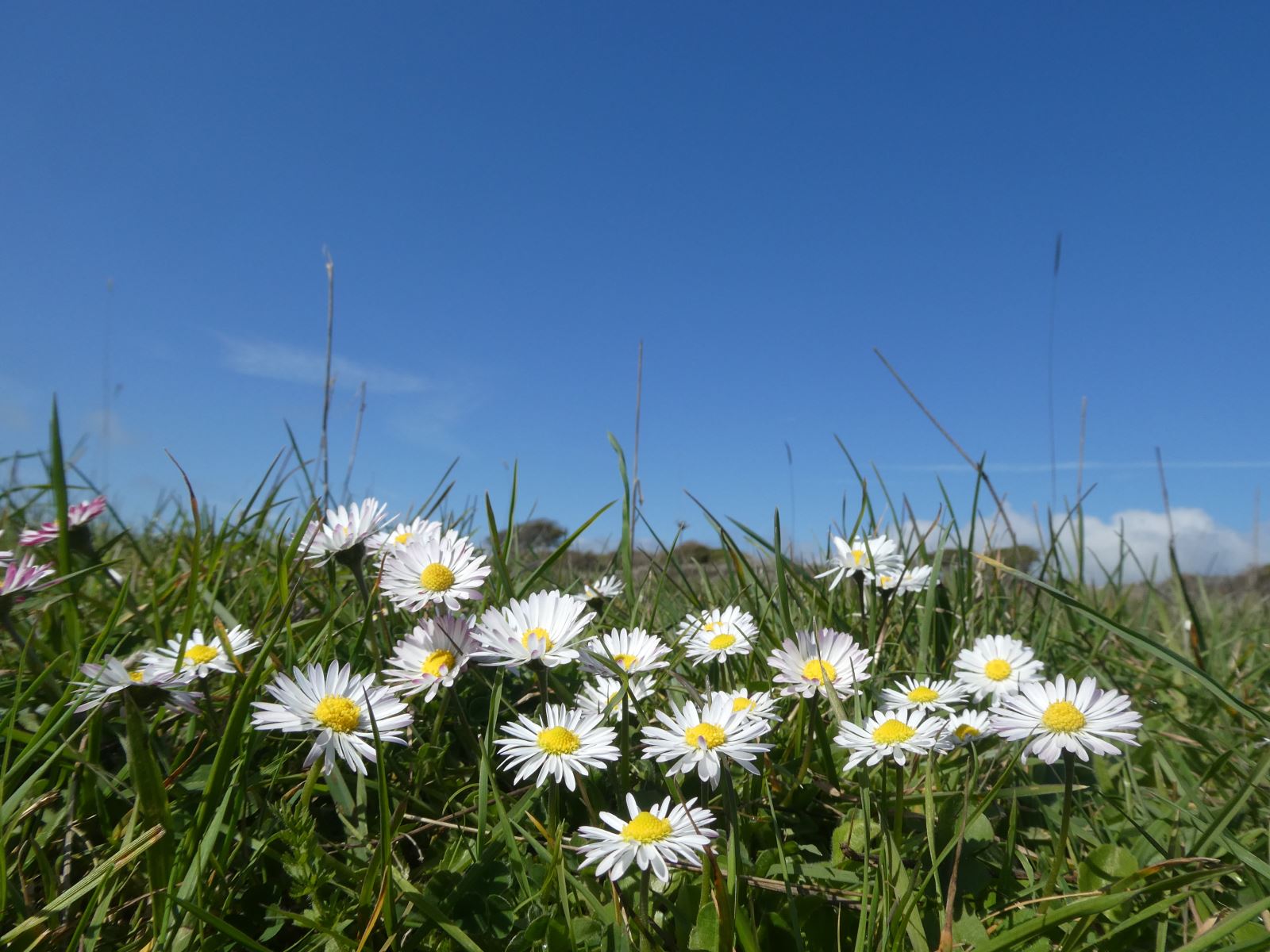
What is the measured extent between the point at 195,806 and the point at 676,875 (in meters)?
0.85

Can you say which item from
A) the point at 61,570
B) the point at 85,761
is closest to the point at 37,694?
the point at 61,570

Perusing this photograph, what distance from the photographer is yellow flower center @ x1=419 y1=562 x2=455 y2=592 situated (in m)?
1.61

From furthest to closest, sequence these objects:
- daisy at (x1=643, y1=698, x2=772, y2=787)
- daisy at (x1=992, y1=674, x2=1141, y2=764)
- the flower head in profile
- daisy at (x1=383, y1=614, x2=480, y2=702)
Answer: the flower head in profile, daisy at (x1=383, y1=614, x2=480, y2=702), daisy at (x1=992, y1=674, x2=1141, y2=764), daisy at (x1=643, y1=698, x2=772, y2=787)

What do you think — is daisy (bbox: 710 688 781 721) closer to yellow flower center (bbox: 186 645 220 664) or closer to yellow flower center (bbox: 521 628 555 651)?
yellow flower center (bbox: 521 628 555 651)

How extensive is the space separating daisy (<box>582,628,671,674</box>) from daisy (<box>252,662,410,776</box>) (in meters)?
0.36

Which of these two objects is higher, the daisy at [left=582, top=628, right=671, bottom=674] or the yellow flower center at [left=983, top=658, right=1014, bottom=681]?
the yellow flower center at [left=983, top=658, right=1014, bottom=681]

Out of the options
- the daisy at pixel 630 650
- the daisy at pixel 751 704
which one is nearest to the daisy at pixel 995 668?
the daisy at pixel 751 704

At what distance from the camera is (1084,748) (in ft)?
4.62

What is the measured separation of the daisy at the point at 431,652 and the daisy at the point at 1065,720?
3.05ft

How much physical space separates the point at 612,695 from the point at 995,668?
2.96 feet

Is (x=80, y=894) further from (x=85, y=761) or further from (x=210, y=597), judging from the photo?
(x=210, y=597)

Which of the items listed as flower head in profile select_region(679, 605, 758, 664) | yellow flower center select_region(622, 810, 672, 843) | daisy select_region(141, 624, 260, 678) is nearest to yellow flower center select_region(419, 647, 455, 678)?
daisy select_region(141, 624, 260, 678)

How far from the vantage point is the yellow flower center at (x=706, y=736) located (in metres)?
1.29

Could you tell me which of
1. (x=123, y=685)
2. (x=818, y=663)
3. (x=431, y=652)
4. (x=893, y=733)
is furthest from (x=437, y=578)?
(x=893, y=733)
